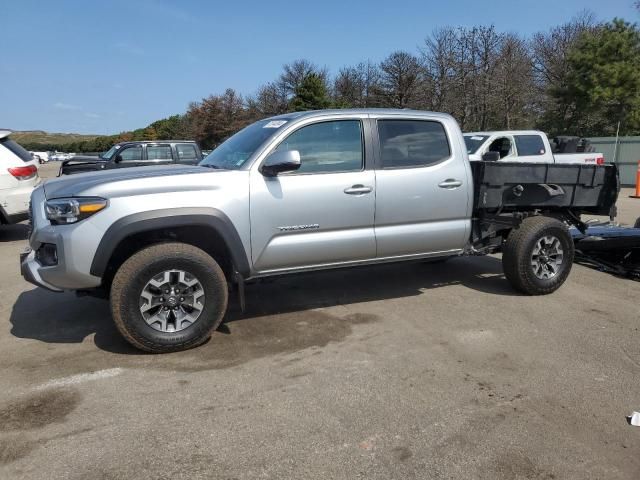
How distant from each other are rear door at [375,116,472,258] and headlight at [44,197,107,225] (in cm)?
234

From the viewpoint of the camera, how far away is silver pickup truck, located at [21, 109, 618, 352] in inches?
149

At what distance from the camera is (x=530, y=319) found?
4770 millimetres

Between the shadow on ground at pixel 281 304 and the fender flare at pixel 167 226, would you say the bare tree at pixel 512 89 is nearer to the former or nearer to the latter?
the shadow on ground at pixel 281 304

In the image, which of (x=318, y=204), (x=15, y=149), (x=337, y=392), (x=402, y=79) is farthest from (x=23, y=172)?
(x=402, y=79)

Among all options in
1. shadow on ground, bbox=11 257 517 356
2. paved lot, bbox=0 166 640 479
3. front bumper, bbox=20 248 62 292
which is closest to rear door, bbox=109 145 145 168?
shadow on ground, bbox=11 257 517 356

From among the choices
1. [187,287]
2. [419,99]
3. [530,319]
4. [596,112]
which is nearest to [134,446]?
[187,287]

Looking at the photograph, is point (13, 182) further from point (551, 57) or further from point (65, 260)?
point (551, 57)

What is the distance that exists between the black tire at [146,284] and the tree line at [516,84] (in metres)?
28.2

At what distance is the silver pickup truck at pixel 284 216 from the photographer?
3.78 m

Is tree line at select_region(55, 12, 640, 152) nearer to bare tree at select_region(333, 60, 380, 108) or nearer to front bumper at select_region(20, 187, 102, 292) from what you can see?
bare tree at select_region(333, 60, 380, 108)

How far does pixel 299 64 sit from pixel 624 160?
3689 cm

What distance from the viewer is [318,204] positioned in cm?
435

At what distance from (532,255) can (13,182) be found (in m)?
8.11

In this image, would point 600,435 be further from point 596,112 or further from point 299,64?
point 299,64
